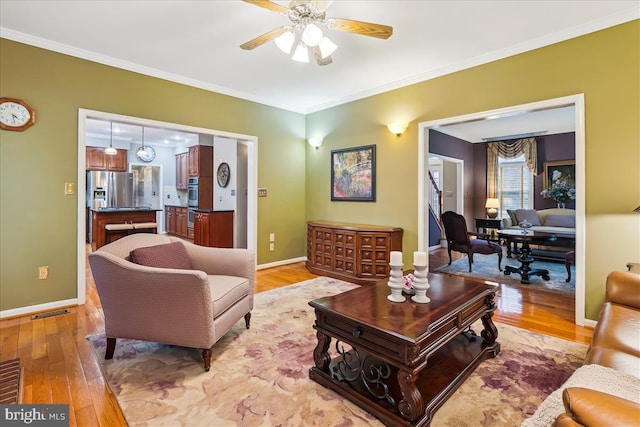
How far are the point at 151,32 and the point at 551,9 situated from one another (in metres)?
3.49

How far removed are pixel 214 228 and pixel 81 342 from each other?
10.5 feet

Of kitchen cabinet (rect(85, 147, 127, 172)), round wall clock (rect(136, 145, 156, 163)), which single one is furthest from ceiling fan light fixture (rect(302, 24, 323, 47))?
kitchen cabinet (rect(85, 147, 127, 172))

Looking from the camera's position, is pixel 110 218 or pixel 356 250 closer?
pixel 356 250

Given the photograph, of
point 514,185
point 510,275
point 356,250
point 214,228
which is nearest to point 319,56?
point 356,250

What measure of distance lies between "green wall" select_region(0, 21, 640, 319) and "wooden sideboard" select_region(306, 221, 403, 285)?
36cm

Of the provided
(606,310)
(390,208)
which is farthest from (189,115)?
(606,310)

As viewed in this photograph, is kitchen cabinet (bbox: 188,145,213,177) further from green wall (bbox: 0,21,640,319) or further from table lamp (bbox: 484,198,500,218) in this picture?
table lamp (bbox: 484,198,500,218)

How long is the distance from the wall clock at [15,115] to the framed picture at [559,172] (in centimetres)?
876

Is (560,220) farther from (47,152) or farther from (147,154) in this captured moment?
(147,154)

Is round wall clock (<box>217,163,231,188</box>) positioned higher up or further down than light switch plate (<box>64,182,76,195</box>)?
higher up

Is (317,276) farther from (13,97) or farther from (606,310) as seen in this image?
(13,97)

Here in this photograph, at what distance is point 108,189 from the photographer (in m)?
7.88

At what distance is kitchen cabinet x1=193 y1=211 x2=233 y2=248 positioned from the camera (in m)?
5.56

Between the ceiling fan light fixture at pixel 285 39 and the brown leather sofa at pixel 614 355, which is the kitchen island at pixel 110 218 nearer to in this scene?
the ceiling fan light fixture at pixel 285 39
